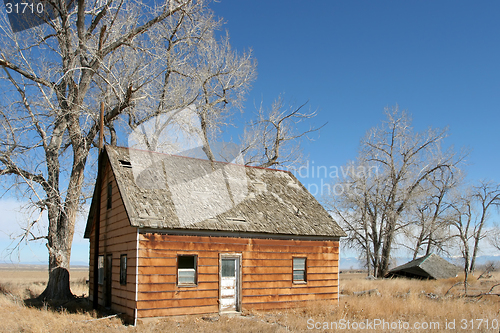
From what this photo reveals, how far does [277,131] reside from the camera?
28516mm

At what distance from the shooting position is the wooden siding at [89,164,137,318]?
12.4m

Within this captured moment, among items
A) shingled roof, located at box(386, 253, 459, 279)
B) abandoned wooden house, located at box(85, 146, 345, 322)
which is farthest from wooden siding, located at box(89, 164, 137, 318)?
shingled roof, located at box(386, 253, 459, 279)

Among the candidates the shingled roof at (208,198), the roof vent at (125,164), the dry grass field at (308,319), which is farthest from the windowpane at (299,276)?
the roof vent at (125,164)

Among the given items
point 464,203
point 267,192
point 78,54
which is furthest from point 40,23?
point 464,203

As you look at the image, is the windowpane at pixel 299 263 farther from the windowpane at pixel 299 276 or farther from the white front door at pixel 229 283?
the white front door at pixel 229 283

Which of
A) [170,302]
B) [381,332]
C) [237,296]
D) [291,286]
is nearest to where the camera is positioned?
[381,332]

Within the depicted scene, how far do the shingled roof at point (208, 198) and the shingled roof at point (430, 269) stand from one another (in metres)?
16.8

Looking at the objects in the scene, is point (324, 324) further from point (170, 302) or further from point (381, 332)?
point (170, 302)

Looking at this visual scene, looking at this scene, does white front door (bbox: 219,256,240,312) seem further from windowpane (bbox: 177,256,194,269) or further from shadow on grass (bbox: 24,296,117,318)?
shadow on grass (bbox: 24,296,117,318)

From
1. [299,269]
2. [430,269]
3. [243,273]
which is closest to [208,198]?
[243,273]

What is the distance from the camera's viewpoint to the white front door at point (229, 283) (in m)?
13.5

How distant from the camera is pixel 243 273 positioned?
13883 mm

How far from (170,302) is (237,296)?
2445mm

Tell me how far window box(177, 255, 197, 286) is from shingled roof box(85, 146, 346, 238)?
1115 mm
